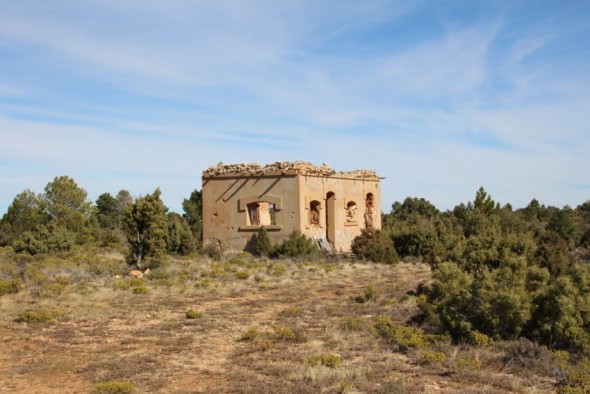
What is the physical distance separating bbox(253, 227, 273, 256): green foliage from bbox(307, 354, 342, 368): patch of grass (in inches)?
576

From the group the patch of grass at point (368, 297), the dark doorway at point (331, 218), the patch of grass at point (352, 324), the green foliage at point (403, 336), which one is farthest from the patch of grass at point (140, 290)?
the dark doorway at point (331, 218)

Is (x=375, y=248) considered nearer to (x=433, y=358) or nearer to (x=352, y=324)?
(x=352, y=324)

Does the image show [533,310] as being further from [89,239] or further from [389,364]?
[89,239]

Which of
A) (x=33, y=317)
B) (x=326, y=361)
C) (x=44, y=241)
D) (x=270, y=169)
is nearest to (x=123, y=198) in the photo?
(x=44, y=241)

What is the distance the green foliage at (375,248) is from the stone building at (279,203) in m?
1.53

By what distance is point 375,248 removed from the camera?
888 inches

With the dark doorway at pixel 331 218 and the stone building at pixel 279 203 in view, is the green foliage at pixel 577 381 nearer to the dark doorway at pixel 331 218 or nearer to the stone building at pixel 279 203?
the stone building at pixel 279 203

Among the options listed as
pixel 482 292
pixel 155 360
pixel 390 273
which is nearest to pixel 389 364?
pixel 482 292

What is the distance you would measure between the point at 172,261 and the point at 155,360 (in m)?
12.7

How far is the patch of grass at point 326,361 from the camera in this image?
7.99m

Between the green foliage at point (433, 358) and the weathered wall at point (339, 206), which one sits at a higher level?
the weathered wall at point (339, 206)

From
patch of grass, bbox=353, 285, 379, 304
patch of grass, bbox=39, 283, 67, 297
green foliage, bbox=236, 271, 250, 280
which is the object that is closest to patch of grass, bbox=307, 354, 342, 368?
patch of grass, bbox=353, 285, 379, 304

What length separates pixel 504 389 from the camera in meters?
6.95

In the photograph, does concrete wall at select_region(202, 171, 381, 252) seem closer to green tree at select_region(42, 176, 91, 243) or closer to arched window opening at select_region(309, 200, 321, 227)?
arched window opening at select_region(309, 200, 321, 227)
